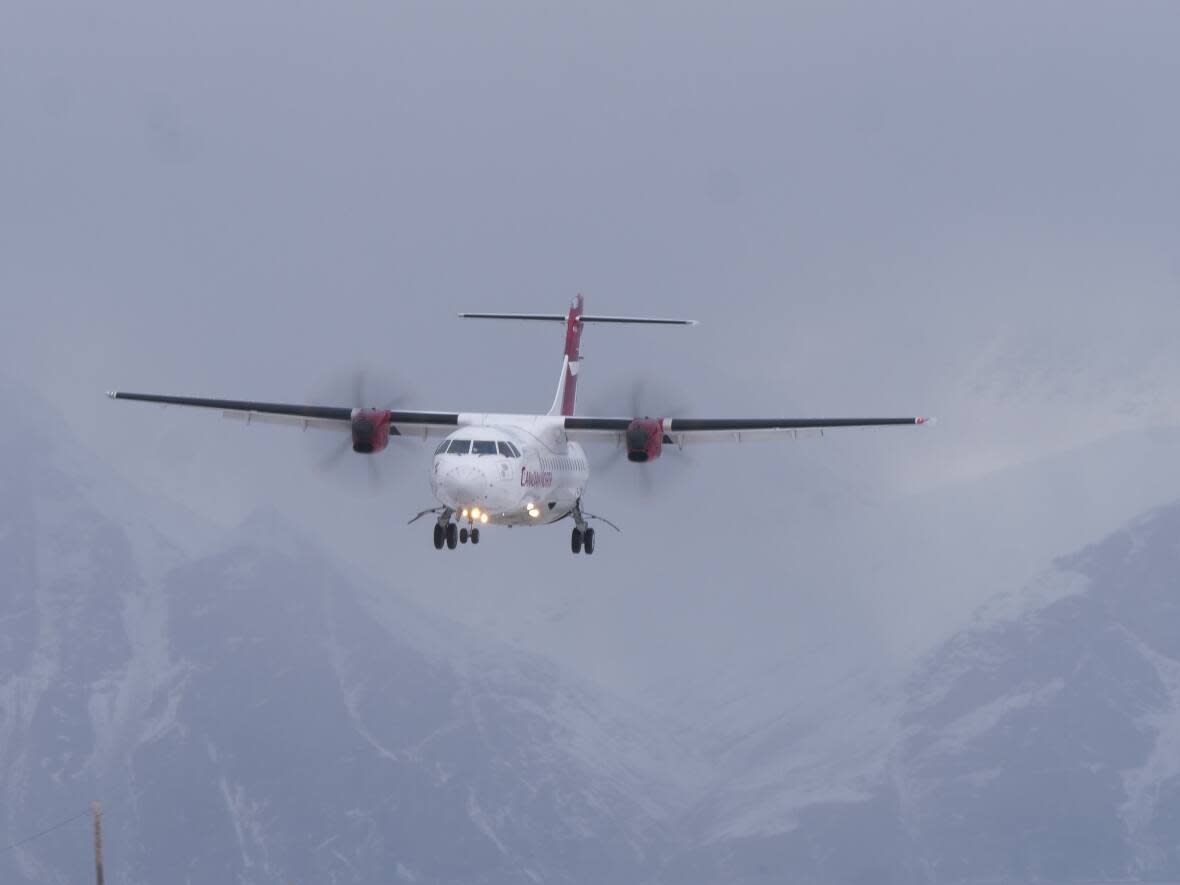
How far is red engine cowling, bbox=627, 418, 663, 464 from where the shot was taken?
7344 cm

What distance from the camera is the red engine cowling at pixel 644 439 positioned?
7344 cm

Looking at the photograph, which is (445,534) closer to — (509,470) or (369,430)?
(509,470)

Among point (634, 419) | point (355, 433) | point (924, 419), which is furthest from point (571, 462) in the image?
point (924, 419)

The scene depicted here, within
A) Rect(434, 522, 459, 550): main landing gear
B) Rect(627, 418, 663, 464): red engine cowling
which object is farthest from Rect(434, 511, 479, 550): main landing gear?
Rect(627, 418, 663, 464): red engine cowling

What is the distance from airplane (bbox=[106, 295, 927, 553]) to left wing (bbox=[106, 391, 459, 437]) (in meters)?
0.03

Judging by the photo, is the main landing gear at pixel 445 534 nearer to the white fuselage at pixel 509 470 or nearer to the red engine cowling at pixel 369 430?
the white fuselage at pixel 509 470

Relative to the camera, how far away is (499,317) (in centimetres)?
8150

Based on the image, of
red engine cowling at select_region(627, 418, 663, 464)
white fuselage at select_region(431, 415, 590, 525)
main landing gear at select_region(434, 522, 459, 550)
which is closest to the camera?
white fuselage at select_region(431, 415, 590, 525)

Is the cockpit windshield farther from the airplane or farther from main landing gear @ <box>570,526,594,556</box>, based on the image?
main landing gear @ <box>570,526,594,556</box>

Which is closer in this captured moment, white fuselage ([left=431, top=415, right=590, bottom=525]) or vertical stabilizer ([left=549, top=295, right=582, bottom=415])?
white fuselage ([left=431, top=415, right=590, bottom=525])

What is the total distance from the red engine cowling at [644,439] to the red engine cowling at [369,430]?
8.00 meters

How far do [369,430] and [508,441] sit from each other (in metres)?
7.38

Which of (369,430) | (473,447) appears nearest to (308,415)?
(369,430)

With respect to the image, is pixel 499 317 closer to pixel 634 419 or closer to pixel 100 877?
pixel 634 419
